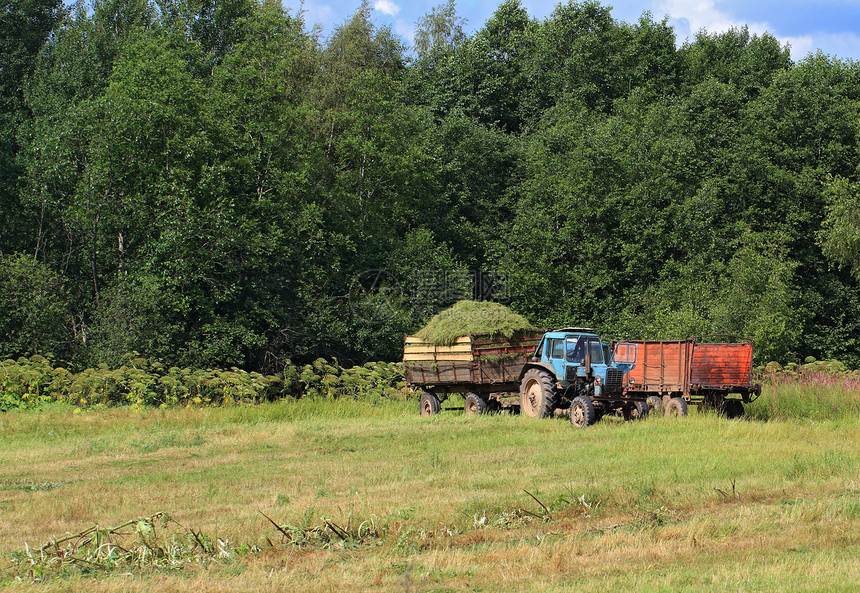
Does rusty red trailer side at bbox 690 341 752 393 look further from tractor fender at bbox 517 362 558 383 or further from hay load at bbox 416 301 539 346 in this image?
hay load at bbox 416 301 539 346

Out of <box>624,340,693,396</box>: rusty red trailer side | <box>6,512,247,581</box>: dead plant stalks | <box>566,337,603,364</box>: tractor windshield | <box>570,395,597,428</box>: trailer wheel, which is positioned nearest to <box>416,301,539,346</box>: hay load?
<box>566,337,603,364</box>: tractor windshield

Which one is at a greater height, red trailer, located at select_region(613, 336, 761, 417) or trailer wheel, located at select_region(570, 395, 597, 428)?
red trailer, located at select_region(613, 336, 761, 417)

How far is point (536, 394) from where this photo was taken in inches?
736

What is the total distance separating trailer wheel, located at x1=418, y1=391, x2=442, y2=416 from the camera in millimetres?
21344

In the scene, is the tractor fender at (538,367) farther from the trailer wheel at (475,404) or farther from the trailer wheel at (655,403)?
the trailer wheel at (655,403)

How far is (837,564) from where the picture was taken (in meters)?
7.00

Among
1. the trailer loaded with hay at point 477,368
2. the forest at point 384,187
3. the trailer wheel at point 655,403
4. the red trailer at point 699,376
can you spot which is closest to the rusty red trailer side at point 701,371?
the red trailer at point 699,376

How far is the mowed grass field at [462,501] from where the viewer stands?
6824 mm

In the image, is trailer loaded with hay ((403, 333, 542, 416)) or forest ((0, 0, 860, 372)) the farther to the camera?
forest ((0, 0, 860, 372))

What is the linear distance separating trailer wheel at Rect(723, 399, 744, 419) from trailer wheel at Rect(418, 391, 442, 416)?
23.8 feet

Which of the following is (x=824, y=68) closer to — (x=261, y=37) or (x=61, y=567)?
(x=261, y=37)

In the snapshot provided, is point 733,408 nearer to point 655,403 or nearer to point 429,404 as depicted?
point 655,403

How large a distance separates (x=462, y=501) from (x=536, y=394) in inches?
374

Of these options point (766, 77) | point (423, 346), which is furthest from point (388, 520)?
point (766, 77)
